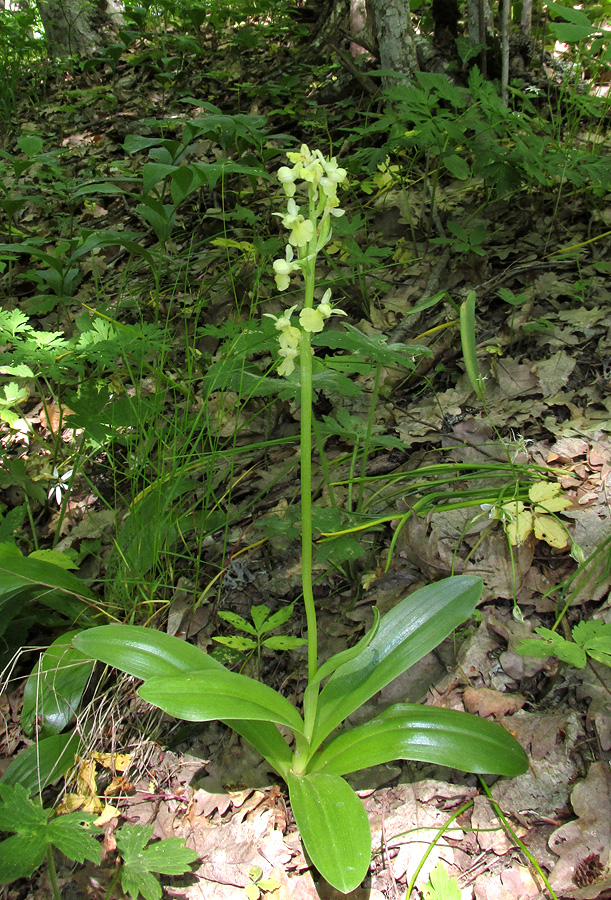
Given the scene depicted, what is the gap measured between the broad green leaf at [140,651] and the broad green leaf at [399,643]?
0.27 metres

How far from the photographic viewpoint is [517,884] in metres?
1.14

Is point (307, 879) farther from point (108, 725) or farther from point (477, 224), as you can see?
point (477, 224)

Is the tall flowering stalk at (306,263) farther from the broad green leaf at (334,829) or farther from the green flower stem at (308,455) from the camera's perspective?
the broad green leaf at (334,829)

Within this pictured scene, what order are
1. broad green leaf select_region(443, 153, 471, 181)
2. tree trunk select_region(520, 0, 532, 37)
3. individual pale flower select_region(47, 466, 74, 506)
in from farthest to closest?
tree trunk select_region(520, 0, 532, 37), broad green leaf select_region(443, 153, 471, 181), individual pale flower select_region(47, 466, 74, 506)

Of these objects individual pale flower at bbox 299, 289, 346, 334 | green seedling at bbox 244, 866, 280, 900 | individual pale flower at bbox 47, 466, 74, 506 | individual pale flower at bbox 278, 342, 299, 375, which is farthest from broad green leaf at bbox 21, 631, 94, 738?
individual pale flower at bbox 299, 289, 346, 334

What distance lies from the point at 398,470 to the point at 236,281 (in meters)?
1.43

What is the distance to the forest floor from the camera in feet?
4.14

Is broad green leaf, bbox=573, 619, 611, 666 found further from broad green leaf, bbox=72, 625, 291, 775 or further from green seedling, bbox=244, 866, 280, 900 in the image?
green seedling, bbox=244, 866, 280, 900

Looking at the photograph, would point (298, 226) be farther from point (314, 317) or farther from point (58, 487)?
point (58, 487)

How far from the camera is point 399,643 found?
135 cm

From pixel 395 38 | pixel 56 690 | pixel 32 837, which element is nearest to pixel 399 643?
pixel 32 837

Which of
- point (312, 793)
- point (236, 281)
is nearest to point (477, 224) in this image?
point (236, 281)

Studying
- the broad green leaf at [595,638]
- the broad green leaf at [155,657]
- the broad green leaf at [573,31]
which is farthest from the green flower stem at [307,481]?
the broad green leaf at [573,31]

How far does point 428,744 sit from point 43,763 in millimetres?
961
